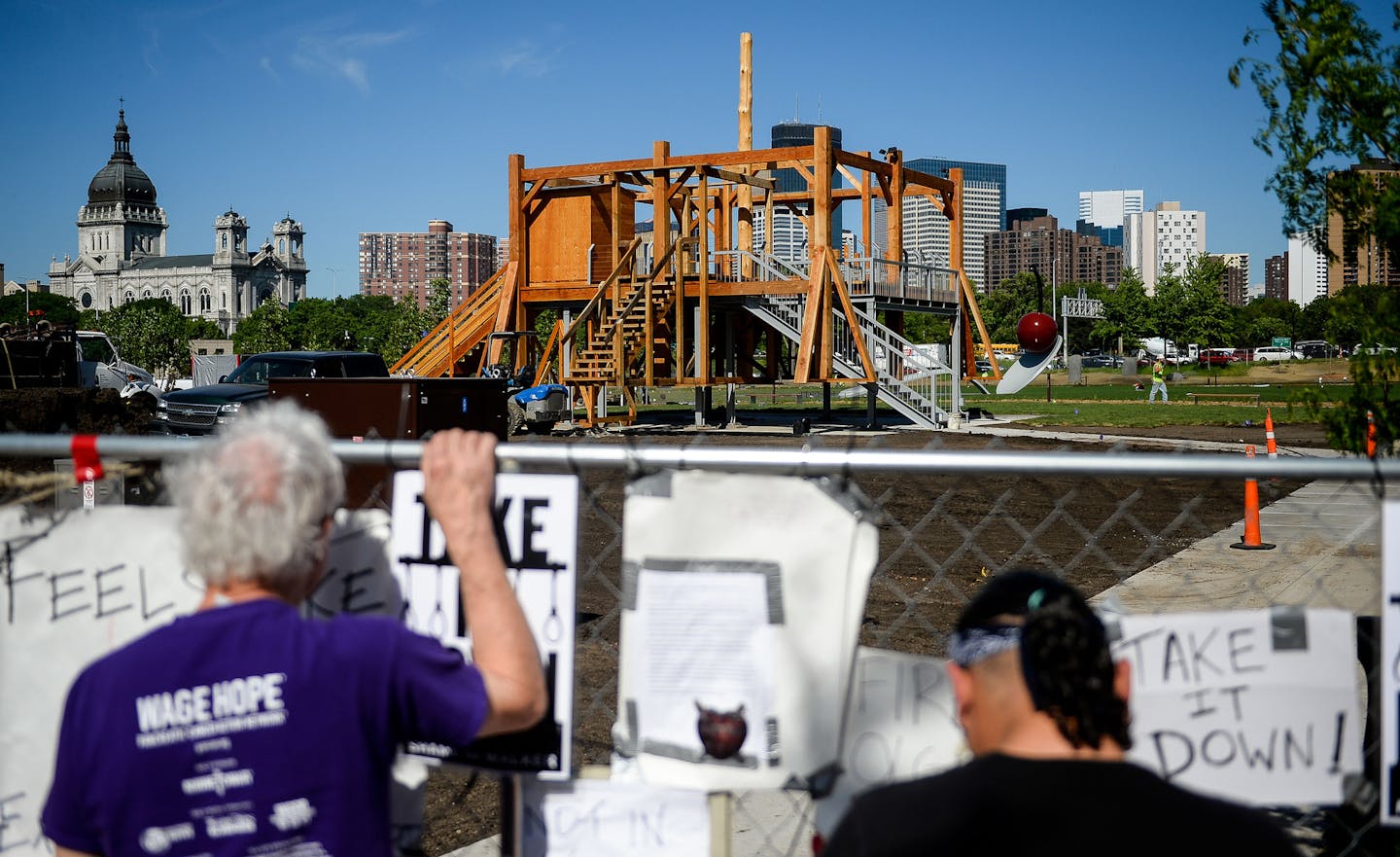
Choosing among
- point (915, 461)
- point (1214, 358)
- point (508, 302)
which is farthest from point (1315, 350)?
point (915, 461)

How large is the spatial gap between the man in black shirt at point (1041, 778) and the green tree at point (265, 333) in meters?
115

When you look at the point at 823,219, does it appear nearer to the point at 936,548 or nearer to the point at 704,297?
the point at 704,297

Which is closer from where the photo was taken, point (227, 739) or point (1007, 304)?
point (227, 739)

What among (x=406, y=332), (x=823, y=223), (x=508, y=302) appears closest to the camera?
(x=823, y=223)

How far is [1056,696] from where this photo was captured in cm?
184

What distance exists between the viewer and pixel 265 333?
117m

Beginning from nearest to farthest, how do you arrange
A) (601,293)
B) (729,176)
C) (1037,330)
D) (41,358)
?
(41,358), (1037,330), (601,293), (729,176)

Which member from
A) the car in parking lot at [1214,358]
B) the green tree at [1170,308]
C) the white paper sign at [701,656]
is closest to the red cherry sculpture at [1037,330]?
the white paper sign at [701,656]

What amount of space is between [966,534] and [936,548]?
5.79 meters

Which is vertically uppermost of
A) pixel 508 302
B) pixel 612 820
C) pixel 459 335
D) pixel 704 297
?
pixel 508 302

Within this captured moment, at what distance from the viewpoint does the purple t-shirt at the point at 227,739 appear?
6.51 feet

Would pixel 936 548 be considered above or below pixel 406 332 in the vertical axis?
below

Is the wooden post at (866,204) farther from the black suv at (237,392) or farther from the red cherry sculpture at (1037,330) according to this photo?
the black suv at (237,392)

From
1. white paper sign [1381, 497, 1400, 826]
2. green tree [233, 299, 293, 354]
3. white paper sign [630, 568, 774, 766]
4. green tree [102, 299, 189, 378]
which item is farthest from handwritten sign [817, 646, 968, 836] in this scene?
green tree [233, 299, 293, 354]
